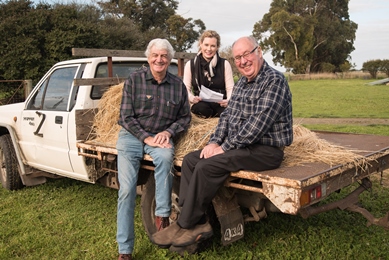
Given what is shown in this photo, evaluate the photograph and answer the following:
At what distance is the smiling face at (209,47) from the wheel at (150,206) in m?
1.68

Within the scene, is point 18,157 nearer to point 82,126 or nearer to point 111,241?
point 82,126

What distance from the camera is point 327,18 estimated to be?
56250 millimetres

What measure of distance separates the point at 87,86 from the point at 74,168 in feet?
3.26

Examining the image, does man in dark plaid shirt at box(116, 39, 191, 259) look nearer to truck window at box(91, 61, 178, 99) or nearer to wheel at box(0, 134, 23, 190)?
truck window at box(91, 61, 178, 99)

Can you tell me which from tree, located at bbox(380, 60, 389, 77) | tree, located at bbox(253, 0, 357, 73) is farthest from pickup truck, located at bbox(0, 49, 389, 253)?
tree, located at bbox(253, 0, 357, 73)

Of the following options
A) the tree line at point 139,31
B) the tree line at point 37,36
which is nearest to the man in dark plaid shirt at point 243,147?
the tree line at point 139,31

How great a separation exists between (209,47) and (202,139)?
1.37 metres

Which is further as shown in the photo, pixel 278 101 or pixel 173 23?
pixel 173 23

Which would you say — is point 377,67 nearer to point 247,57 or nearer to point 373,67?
point 373,67

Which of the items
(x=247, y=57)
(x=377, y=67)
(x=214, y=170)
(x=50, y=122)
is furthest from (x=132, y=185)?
(x=377, y=67)

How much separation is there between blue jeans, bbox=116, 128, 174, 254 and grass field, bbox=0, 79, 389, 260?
343 mm

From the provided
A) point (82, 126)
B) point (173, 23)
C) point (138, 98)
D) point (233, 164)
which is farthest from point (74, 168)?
point (173, 23)

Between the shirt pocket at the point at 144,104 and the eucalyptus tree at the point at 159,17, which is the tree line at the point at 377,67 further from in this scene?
the shirt pocket at the point at 144,104

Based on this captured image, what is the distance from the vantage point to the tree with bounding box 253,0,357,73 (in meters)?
52.7
